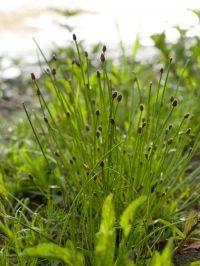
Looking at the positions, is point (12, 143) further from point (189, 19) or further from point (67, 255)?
point (67, 255)

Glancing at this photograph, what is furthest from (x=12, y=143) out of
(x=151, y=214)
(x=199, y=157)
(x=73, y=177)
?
(x=151, y=214)

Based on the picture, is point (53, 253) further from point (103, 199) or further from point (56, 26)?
point (56, 26)

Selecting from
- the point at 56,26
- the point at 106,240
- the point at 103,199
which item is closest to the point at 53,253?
the point at 106,240

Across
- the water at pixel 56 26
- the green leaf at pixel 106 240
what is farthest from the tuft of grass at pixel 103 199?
the water at pixel 56 26

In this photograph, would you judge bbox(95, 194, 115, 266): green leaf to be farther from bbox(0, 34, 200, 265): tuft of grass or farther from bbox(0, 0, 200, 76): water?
bbox(0, 0, 200, 76): water

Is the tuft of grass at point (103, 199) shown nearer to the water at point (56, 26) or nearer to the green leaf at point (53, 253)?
the green leaf at point (53, 253)
